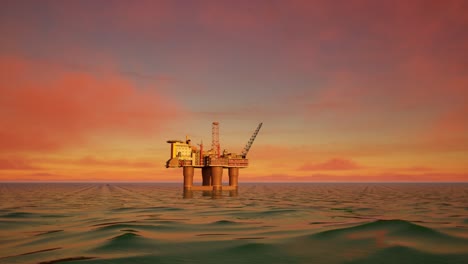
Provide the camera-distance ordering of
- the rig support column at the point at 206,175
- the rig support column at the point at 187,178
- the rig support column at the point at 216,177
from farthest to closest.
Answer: the rig support column at the point at 206,175 < the rig support column at the point at 187,178 < the rig support column at the point at 216,177

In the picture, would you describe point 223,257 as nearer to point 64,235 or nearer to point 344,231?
point 344,231

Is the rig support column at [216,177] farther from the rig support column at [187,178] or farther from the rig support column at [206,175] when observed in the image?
the rig support column at [206,175]

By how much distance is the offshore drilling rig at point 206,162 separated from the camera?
3546 inches

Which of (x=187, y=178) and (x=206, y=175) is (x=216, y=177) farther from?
(x=206, y=175)

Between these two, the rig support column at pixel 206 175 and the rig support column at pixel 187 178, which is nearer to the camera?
the rig support column at pixel 187 178

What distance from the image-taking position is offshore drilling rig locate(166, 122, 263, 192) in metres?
90.1

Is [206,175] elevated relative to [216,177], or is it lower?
elevated

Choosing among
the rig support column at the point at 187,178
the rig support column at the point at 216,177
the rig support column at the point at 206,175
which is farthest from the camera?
the rig support column at the point at 206,175

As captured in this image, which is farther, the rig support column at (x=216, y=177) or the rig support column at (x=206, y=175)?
the rig support column at (x=206, y=175)

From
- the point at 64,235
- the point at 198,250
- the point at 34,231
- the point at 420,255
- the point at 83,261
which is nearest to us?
the point at 83,261

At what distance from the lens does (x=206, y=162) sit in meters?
93.3

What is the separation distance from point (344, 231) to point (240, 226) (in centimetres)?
632

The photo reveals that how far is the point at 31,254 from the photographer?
1348 centimetres

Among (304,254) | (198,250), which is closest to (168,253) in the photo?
(198,250)
